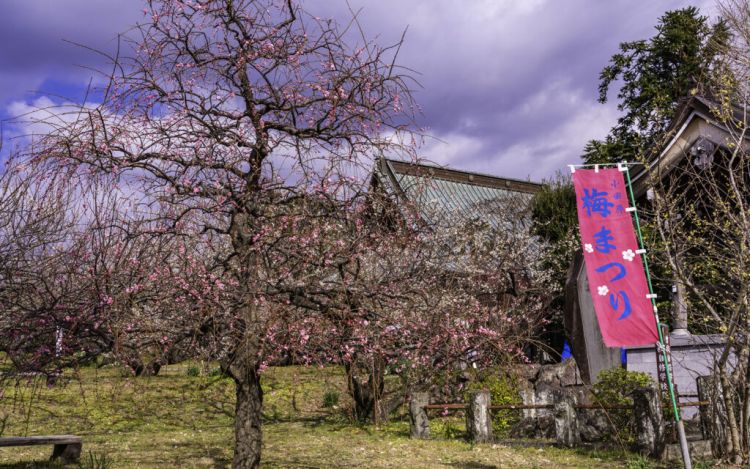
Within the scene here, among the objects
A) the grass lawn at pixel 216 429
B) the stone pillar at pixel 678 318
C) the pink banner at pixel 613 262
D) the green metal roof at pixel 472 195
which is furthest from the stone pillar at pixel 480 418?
the green metal roof at pixel 472 195

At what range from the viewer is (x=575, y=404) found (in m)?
10.9

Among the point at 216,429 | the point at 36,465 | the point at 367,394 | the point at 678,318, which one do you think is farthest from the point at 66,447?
the point at 678,318

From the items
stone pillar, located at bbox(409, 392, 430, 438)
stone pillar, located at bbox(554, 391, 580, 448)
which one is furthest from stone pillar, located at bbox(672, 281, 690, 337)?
stone pillar, located at bbox(409, 392, 430, 438)

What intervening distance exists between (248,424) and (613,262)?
4.69m

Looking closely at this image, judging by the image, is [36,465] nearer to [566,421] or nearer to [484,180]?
[566,421]

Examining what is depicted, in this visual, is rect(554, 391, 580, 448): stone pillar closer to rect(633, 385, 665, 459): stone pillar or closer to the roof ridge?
rect(633, 385, 665, 459): stone pillar

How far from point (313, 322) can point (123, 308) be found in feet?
8.36

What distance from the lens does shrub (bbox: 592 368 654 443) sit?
10.8m

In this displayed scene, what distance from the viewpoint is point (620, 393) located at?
11555 mm

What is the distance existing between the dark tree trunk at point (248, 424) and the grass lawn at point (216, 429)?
Result: 31.7 inches

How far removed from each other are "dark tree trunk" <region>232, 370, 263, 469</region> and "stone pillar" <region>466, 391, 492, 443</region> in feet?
15.8

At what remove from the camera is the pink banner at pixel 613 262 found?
7879mm

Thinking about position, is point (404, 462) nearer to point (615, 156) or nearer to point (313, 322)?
point (313, 322)

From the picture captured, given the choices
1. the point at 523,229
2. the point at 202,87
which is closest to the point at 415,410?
the point at 202,87
